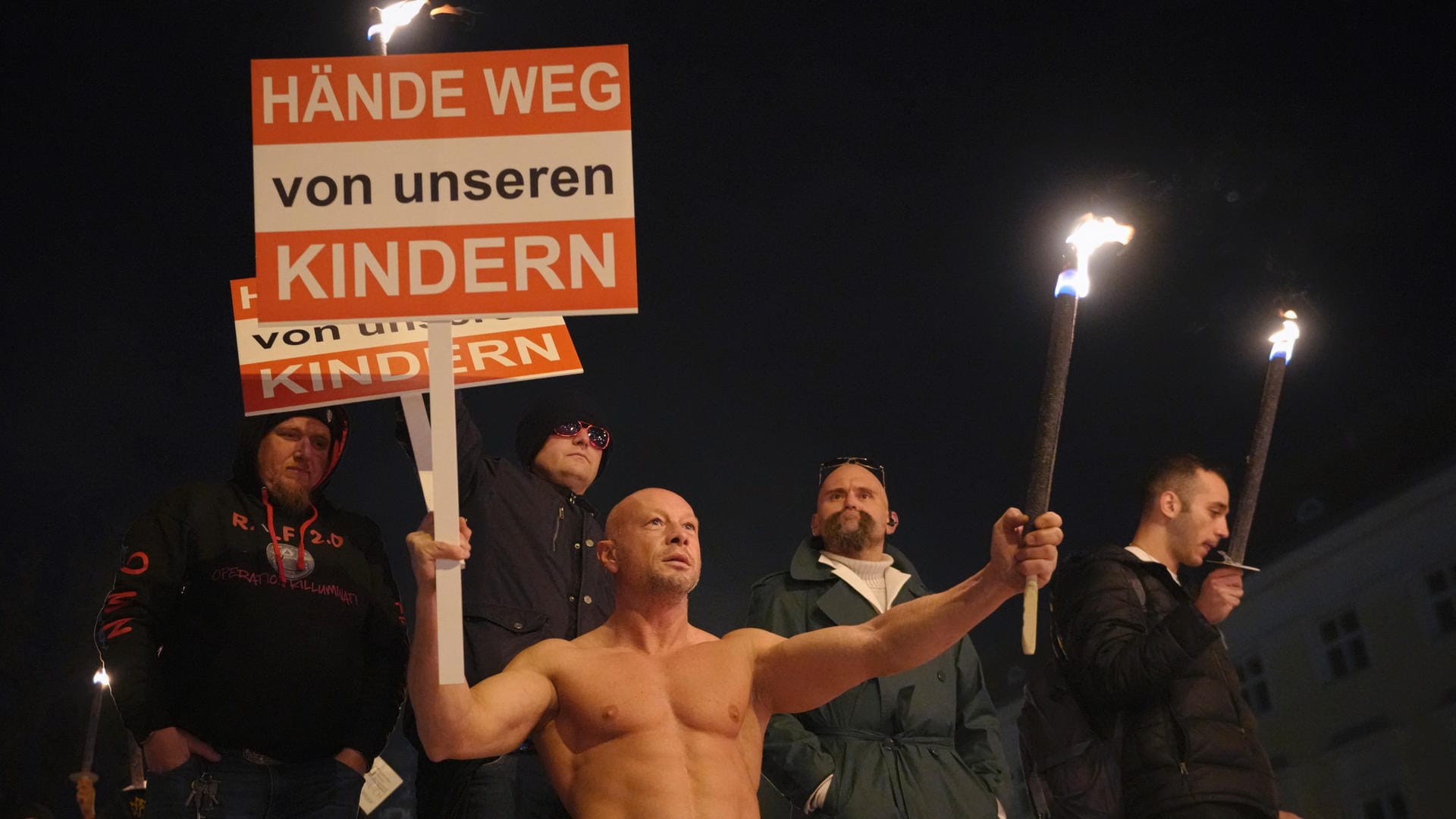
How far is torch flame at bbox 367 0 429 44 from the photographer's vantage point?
430 centimetres

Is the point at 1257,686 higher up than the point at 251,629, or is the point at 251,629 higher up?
the point at 251,629

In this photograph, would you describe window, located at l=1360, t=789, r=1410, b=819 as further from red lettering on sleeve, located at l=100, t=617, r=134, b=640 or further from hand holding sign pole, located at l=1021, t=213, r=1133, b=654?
red lettering on sleeve, located at l=100, t=617, r=134, b=640

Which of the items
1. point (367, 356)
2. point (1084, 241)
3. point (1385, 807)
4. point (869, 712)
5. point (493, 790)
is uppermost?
point (367, 356)

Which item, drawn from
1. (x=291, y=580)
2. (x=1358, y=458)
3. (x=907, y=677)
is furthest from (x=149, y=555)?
(x=1358, y=458)

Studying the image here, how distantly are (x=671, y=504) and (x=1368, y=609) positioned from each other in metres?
9.54

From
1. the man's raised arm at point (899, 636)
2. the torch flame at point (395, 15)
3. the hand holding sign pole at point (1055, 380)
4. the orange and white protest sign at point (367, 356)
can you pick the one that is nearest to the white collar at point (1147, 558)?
the man's raised arm at point (899, 636)

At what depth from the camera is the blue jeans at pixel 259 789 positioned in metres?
3.93

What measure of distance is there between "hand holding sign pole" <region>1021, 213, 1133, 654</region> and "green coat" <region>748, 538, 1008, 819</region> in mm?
1713

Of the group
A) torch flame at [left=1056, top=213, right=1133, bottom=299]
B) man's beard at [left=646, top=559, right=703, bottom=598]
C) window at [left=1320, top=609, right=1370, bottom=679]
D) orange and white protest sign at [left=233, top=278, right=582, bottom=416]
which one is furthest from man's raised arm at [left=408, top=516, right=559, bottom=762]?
window at [left=1320, top=609, right=1370, bottom=679]

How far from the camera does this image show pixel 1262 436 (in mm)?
4934

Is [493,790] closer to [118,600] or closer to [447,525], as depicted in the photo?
[447,525]

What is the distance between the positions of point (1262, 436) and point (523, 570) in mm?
2657

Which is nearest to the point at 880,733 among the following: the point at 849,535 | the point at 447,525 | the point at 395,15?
the point at 849,535

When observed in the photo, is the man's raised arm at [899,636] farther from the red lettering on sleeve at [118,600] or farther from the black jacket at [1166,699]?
the red lettering on sleeve at [118,600]
